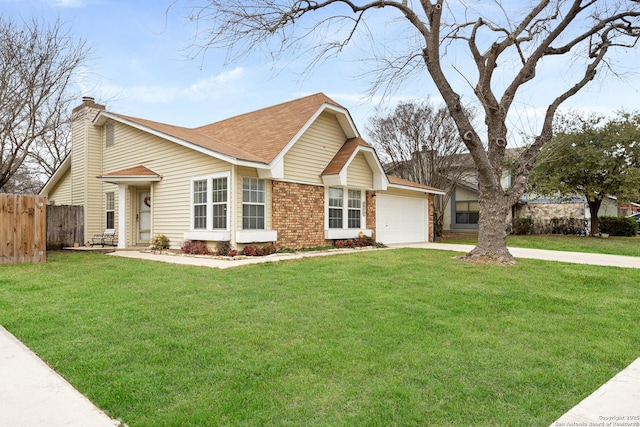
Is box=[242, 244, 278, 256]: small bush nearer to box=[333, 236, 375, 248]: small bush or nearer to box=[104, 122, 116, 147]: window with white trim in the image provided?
box=[333, 236, 375, 248]: small bush

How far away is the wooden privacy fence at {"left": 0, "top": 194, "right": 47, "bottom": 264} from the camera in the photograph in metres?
9.89

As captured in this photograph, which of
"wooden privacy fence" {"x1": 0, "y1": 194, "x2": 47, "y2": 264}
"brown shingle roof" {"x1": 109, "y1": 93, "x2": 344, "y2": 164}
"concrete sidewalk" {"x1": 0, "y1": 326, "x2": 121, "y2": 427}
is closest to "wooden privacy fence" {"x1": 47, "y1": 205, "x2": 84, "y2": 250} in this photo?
"brown shingle roof" {"x1": 109, "y1": 93, "x2": 344, "y2": 164}

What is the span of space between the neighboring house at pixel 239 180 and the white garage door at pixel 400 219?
8cm

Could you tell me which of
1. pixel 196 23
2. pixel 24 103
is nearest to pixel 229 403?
pixel 196 23

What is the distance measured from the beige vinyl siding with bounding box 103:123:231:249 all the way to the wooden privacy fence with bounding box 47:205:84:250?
8.96ft

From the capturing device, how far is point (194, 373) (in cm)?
339

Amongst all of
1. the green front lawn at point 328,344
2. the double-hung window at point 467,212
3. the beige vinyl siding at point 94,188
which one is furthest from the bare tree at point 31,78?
the double-hung window at point 467,212

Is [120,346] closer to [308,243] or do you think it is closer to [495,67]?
[308,243]

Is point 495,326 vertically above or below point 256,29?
below

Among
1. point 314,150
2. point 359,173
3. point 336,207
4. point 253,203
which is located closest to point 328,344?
point 253,203

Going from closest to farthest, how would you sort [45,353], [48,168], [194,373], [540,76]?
[194,373]
[45,353]
[540,76]
[48,168]

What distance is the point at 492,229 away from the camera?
35.4ft

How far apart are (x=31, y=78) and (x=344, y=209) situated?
1063 cm

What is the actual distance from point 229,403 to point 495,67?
1129 cm
